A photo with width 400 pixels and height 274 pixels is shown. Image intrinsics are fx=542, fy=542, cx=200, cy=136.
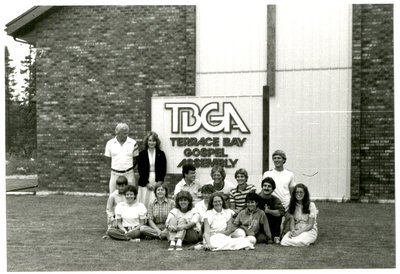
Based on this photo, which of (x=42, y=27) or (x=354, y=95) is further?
(x=42, y=27)

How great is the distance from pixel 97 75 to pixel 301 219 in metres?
6.46

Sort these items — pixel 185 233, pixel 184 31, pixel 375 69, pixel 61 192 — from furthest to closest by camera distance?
pixel 61 192 → pixel 184 31 → pixel 375 69 → pixel 185 233

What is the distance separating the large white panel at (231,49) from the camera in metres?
10.8

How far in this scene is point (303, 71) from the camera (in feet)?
35.0

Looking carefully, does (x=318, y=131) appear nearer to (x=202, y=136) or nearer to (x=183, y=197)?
(x=202, y=136)

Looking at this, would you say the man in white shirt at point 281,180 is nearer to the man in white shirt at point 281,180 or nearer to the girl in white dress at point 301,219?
the man in white shirt at point 281,180

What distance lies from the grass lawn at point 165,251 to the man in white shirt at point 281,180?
699 millimetres

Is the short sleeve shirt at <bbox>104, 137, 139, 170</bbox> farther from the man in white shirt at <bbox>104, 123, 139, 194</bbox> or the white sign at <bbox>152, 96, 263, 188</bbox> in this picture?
the white sign at <bbox>152, 96, 263, 188</bbox>

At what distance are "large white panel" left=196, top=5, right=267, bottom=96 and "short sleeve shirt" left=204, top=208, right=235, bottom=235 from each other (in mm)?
4745

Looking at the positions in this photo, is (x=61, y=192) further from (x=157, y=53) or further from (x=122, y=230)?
(x=122, y=230)

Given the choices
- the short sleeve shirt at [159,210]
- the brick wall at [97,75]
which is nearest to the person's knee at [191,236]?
the short sleeve shirt at [159,210]

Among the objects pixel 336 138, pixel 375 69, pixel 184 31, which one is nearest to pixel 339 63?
pixel 375 69

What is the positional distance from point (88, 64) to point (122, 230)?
222 inches

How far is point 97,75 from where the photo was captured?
11.7 m
